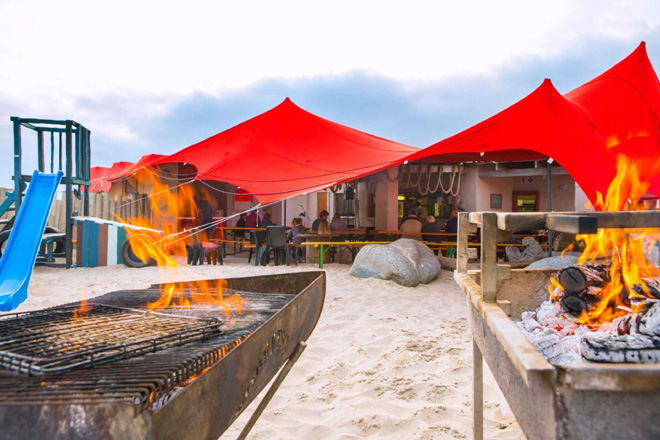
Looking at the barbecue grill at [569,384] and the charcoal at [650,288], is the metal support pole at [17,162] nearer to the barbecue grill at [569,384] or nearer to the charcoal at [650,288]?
the barbecue grill at [569,384]

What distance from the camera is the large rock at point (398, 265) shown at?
690 cm

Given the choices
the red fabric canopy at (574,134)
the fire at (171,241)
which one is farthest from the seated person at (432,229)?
the fire at (171,241)

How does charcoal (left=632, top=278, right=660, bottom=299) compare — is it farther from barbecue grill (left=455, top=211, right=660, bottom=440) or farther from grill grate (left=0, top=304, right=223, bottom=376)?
grill grate (left=0, top=304, right=223, bottom=376)

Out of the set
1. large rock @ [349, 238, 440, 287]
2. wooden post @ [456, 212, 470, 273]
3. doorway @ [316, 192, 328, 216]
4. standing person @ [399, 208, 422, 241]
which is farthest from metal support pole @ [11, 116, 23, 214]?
doorway @ [316, 192, 328, 216]

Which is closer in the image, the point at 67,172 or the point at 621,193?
the point at 621,193

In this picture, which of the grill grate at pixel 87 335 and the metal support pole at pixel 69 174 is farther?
the metal support pole at pixel 69 174

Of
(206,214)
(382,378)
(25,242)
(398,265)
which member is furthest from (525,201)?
(25,242)

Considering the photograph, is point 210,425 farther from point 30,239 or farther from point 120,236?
point 120,236

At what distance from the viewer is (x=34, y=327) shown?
182 centimetres

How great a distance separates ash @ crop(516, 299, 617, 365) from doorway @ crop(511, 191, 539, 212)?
1302 cm

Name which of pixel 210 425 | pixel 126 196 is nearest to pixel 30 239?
pixel 210 425

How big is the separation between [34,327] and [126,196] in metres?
16.5

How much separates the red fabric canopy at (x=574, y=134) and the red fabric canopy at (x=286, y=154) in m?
2.07

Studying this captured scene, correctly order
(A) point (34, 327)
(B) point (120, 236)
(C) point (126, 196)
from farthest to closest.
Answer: (C) point (126, 196), (B) point (120, 236), (A) point (34, 327)
